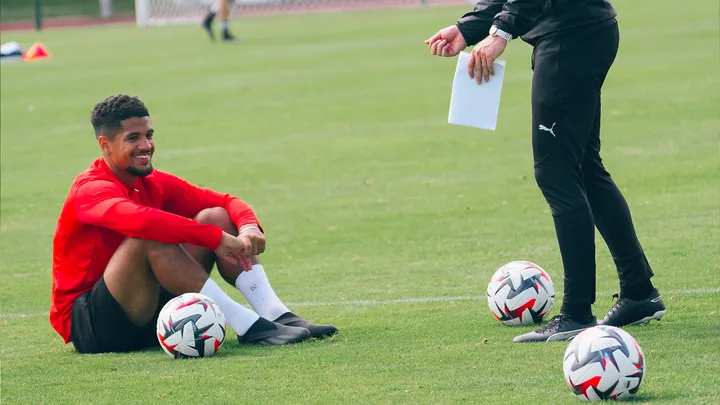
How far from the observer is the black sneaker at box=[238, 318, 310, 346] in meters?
6.70

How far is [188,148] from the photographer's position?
15.6m

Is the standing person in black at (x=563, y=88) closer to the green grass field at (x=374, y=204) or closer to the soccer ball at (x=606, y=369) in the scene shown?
the green grass field at (x=374, y=204)

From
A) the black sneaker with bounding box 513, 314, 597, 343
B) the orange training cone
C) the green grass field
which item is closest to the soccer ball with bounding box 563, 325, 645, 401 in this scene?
the green grass field

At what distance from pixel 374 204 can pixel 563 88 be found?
18.8ft

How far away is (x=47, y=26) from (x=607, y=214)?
39.1 metres

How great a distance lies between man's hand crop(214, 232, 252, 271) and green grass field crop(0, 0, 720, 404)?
0.49 meters

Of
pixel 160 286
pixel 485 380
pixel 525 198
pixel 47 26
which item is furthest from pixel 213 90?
pixel 47 26

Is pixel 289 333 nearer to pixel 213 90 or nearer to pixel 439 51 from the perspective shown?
pixel 439 51

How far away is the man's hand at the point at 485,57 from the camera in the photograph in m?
6.11

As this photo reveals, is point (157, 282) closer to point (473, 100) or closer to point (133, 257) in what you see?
point (133, 257)

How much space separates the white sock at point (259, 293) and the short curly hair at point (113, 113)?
1.07 m

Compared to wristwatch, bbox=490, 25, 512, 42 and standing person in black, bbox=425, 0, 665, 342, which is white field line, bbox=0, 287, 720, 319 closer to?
standing person in black, bbox=425, 0, 665, 342

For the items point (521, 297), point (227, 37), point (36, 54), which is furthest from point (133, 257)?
point (227, 37)

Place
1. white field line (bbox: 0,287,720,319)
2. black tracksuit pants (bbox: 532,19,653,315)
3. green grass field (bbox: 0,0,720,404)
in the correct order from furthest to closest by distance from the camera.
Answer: white field line (bbox: 0,287,720,319)
black tracksuit pants (bbox: 532,19,653,315)
green grass field (bbox: 0,0,720,404)
